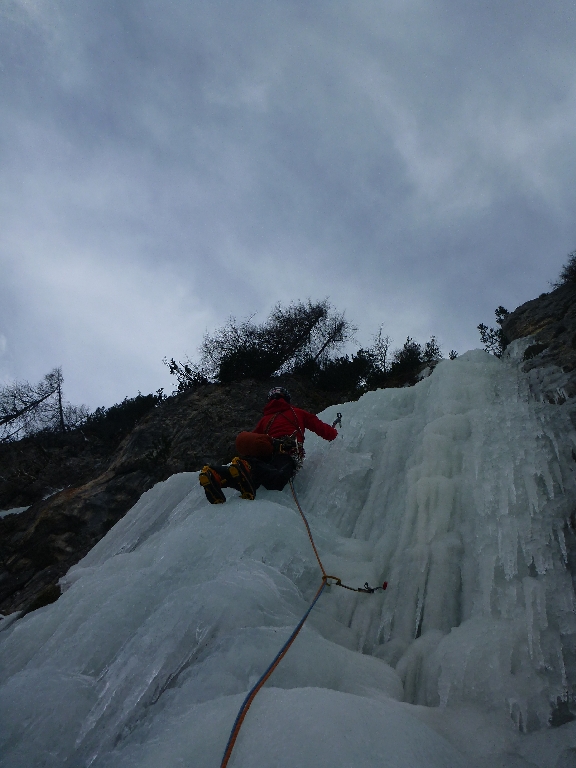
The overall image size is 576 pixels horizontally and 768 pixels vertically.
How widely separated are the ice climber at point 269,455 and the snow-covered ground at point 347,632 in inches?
8.1

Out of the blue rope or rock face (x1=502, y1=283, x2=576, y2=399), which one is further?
rock face (x1=502, y1=283, x2=576, y2=399)

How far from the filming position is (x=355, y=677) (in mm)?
2357

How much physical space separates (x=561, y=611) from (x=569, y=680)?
36 cm

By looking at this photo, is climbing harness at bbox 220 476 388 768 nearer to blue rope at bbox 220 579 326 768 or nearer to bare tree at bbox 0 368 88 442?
blue rope at bbox 220 579 326 768

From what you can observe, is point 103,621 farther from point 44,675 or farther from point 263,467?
point 263,467

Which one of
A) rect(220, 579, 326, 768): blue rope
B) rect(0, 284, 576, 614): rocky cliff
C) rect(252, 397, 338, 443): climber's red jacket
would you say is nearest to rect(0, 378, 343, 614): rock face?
rect(0, 284, 576, 614): rocky cliff

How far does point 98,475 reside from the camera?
8758mm

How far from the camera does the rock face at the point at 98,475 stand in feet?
21.1

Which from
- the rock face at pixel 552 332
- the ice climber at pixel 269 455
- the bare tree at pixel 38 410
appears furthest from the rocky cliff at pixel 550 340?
the bare tree at pixel 38 410

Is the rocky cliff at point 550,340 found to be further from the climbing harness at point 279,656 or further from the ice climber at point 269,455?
the ice climber at point 269,455

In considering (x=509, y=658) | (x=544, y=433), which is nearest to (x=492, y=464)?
(x=544, y=433)

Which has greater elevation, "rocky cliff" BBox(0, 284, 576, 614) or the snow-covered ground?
"rocky cliff" BBox(0, 284, 576, 614)

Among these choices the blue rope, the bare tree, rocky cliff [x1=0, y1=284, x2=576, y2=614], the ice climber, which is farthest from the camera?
the bare tree

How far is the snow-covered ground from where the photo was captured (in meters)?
1.76
